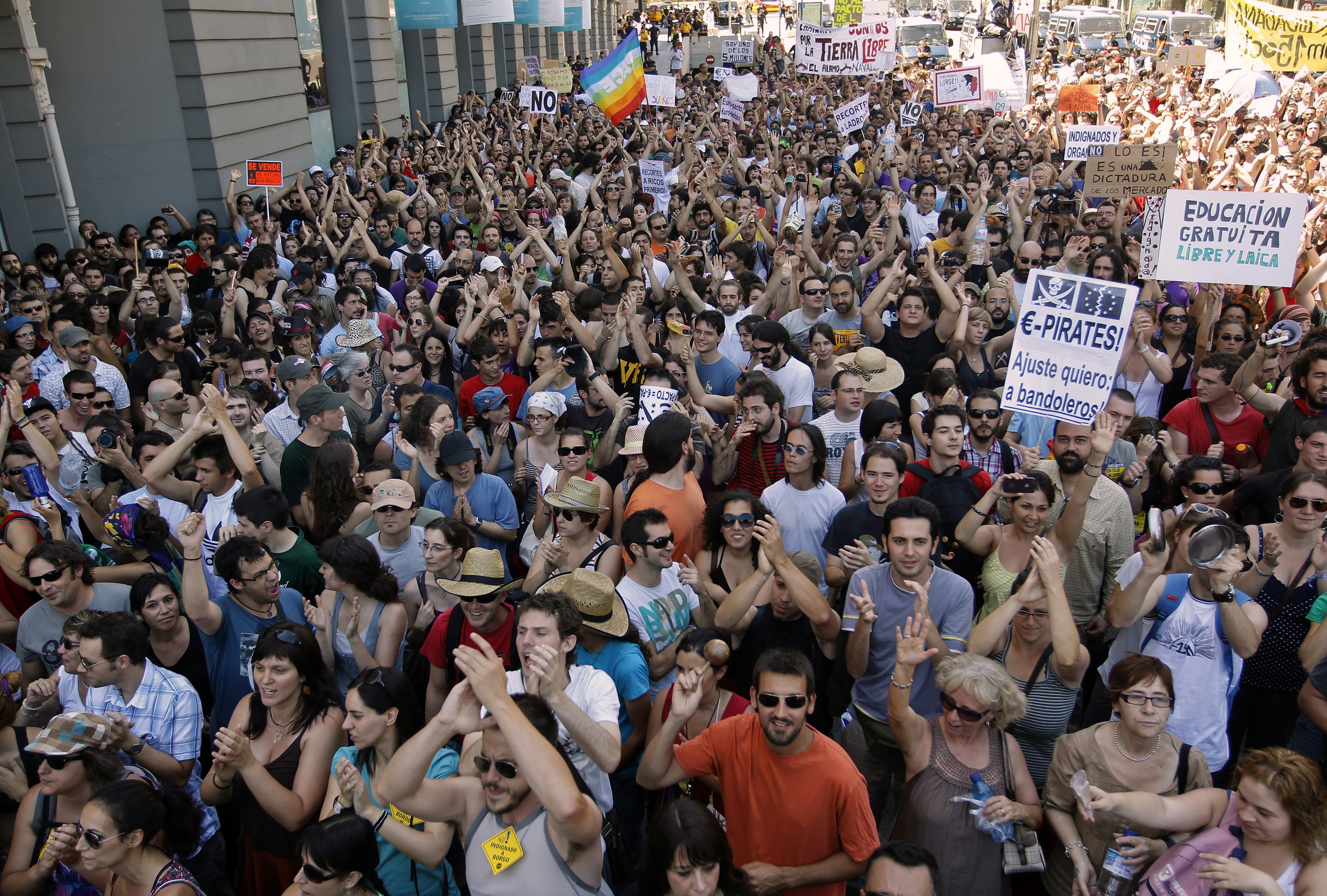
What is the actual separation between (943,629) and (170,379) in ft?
16.9

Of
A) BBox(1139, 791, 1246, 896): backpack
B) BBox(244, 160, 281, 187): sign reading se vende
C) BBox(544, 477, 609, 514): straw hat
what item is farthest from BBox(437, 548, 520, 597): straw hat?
BBox(244, 160, 281, 187): sign reading se vende

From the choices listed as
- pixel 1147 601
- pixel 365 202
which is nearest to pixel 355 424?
pixel 1147 601

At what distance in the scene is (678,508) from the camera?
513 centimetres

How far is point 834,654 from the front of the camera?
451 cm

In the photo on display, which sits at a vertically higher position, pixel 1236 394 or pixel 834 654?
pixel 1236 394

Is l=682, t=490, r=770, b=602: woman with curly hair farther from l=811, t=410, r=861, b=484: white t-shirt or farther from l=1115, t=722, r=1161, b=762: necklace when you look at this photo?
l=1115, t=722, r=1161, b=762: necklace

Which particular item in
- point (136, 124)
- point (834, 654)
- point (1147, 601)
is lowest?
point (834, 654)

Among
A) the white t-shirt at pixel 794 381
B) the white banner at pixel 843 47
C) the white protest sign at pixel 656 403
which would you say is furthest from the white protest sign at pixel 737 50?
the white protest sign at pixel 656 403

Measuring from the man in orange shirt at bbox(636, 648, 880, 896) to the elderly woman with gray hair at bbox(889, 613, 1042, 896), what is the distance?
25cm

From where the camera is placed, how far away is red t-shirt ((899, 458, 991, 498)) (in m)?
5.27

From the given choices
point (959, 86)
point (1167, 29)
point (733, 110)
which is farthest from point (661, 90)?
point (1167, 29)

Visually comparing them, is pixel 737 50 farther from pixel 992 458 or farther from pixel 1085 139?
pixel 992 458

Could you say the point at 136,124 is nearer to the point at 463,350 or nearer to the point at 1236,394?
the point at 463,350

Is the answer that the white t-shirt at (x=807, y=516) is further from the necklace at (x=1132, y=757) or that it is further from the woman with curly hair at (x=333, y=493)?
the woman with curly hair at (x=333, y=493)
